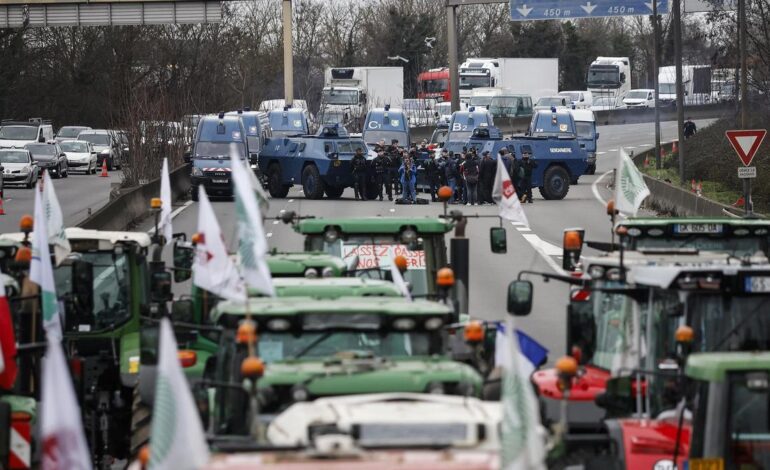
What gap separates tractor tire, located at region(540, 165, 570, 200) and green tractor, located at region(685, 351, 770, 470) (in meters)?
39.6

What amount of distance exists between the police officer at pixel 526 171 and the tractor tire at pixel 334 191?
5.21 metres

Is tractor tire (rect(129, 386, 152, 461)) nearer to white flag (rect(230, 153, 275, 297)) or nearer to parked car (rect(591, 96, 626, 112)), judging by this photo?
white flag (rect(230, 153, 275, 297))

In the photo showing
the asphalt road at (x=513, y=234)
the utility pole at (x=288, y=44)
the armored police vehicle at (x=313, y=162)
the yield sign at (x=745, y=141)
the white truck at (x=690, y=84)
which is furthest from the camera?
the white truck at (x=690, y=84)

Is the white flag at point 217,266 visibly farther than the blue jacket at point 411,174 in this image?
No

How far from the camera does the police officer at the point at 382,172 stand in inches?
1857

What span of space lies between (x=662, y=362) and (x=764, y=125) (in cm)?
4541

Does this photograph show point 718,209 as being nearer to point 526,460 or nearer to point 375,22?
point 526,460

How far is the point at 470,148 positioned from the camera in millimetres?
47406

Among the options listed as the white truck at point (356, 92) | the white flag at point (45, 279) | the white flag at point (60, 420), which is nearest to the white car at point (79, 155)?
the white truck at point (356, 92)

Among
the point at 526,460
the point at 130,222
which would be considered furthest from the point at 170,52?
the point at 526,460

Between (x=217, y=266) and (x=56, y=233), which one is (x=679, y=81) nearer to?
(x=56, y=233)

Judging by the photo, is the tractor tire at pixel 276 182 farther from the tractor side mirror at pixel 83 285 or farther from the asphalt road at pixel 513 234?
the tractor side mirror at pixel 83 285

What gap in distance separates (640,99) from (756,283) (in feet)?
296

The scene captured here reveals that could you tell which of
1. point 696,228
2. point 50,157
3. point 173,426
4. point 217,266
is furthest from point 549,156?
point 173,426
